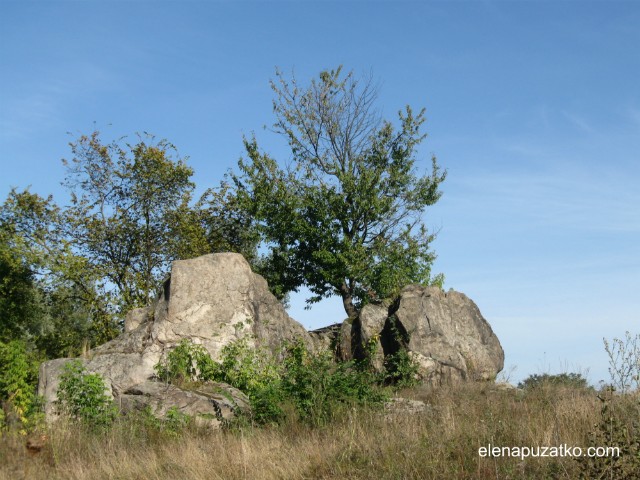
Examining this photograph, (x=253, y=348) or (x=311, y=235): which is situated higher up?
(x=311, y=235)

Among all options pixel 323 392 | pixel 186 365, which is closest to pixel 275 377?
pixel 186 365

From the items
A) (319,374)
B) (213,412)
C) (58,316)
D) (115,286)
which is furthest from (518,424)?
(58,316)

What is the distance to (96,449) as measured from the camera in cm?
1053

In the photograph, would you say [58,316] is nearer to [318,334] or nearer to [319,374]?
[318,334]

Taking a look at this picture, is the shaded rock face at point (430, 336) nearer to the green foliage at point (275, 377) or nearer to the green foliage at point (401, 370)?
the green foliage at point (401, 370)

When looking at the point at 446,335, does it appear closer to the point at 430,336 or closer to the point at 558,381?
the point at 430,336

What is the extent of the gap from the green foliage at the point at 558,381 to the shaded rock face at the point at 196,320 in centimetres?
678

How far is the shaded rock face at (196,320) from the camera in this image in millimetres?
17328

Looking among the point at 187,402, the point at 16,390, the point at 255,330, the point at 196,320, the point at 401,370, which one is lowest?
the point at 187,402

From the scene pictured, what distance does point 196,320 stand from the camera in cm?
1850

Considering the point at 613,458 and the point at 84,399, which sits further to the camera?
the point at 84,399

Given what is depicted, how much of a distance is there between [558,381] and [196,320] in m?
9.32

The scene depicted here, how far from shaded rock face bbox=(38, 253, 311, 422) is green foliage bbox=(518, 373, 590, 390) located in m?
6.78

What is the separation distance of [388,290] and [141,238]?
10373 millimetres
